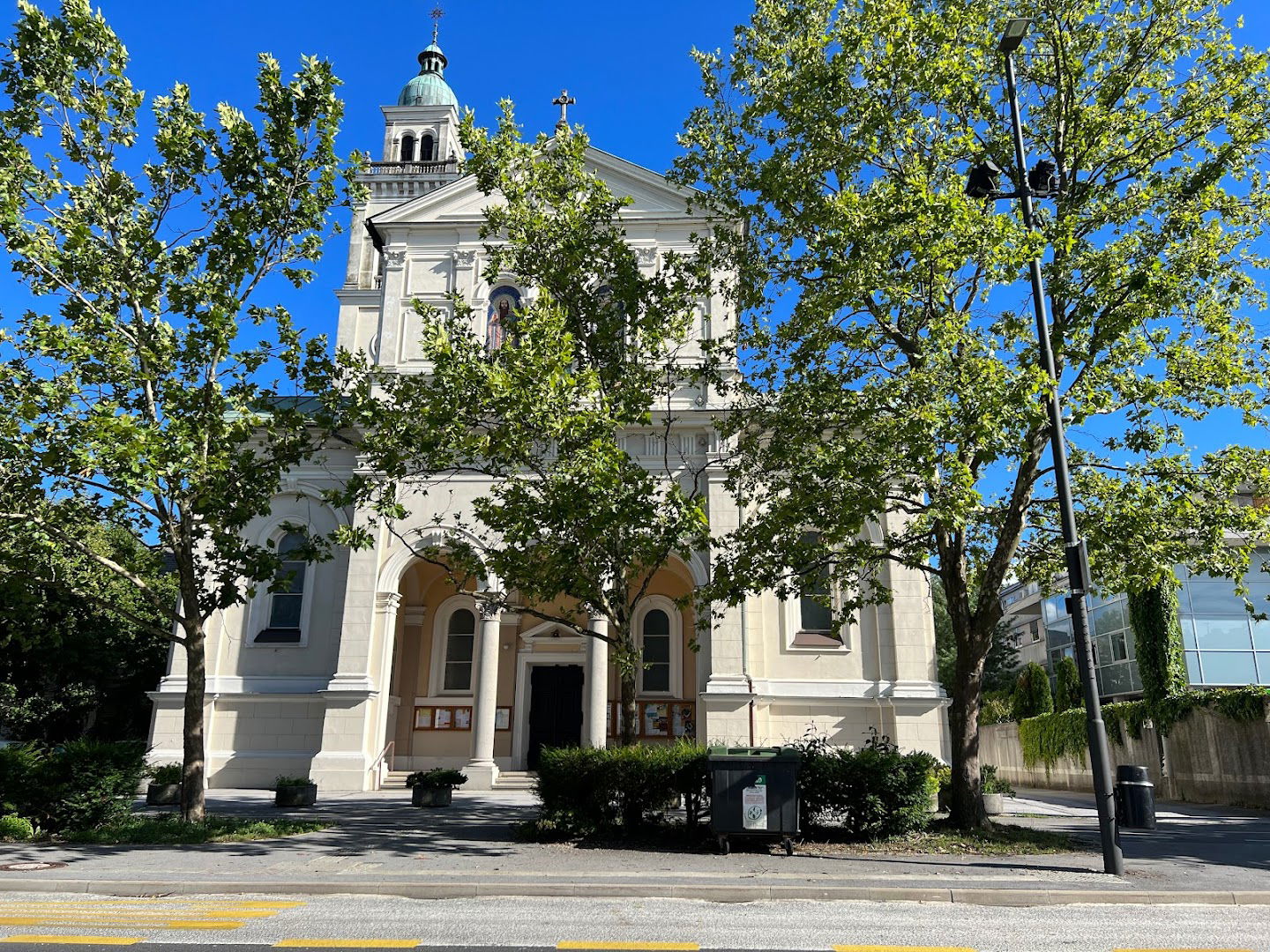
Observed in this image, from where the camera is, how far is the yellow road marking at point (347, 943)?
22.8ft

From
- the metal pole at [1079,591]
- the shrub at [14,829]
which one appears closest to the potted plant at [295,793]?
the shrub at [14,829]

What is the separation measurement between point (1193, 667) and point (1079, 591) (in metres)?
22.7

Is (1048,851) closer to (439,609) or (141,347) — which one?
(141,347)

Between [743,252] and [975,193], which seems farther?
[743,252]

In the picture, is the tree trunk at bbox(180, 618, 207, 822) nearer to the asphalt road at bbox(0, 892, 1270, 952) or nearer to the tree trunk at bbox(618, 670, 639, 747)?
the asphalt road at bbox(0, 892, 1270, 952)

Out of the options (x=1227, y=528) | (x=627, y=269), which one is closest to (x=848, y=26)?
(x=627, y=269)

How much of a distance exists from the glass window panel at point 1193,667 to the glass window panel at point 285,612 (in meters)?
26.7

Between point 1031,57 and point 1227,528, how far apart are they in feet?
25.0

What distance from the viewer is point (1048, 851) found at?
39.6 ft

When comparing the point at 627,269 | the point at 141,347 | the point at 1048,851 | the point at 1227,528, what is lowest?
the point at 1048,851

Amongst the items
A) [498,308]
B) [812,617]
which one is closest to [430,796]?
[812,617]

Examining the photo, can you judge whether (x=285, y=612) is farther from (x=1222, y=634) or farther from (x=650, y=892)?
(x=1222, y=634)

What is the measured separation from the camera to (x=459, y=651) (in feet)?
86.7

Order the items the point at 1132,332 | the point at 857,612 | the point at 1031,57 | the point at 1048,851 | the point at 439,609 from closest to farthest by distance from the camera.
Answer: the point at 1048,851
the point at 1132,332
the point at 1031,57
the point at 857,612
the point at 439,609
